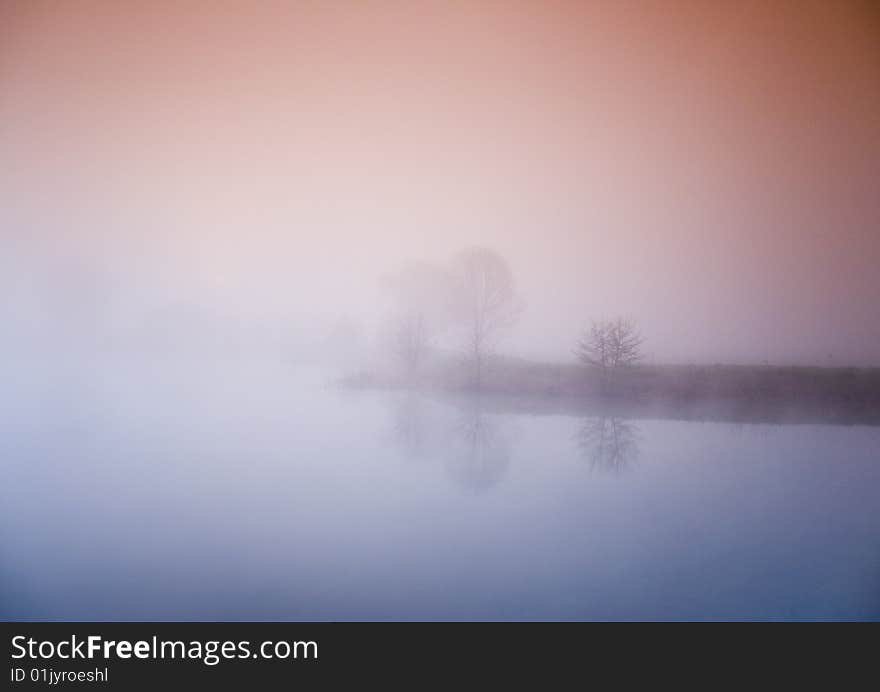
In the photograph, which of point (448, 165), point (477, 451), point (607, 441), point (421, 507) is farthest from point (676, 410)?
point (448, 165)

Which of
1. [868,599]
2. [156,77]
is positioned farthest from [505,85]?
[868,599]

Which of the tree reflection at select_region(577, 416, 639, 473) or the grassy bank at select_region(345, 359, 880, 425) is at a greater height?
the grassy bank at select_region(345, 359, 880, 425)

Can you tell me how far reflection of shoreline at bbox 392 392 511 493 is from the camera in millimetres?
1841

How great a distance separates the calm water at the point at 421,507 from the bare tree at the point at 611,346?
0.22 metres

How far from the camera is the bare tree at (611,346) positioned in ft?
6.03

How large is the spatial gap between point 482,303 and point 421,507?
0.79 m

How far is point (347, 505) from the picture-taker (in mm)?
1865

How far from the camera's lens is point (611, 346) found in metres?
1.84

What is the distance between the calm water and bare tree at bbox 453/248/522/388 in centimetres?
23
